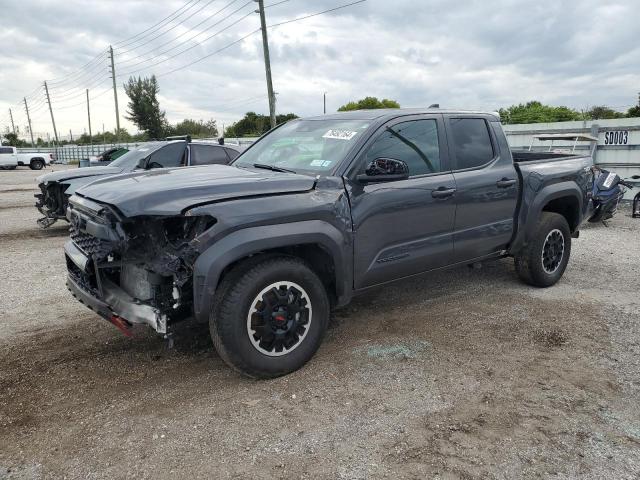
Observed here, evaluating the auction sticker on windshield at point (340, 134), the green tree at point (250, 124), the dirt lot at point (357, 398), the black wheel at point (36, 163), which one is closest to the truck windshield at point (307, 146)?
the auction sticker on windshield at point (340, 134)

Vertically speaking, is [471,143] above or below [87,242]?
above

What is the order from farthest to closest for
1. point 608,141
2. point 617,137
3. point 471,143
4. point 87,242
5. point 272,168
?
point 608,141 < point 617,137 < point 471,143 < point 272,168 < point 87,242

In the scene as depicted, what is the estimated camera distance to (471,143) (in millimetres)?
4621

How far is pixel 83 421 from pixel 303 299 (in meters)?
1.54

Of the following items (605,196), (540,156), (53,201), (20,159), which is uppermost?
(20,159)

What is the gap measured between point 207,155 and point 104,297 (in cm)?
667

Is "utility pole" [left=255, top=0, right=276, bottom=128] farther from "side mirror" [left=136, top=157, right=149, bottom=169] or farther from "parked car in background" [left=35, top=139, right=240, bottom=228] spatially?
"side mirror" [left=136, top=157, right=149, bottom=169]

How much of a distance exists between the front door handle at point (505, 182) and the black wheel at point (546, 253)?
67 cm

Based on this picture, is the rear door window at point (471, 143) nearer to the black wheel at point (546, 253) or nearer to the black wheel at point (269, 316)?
the black wheel at point (546, 253)

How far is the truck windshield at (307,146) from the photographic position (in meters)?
3.82

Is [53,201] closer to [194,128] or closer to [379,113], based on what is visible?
[379,113]

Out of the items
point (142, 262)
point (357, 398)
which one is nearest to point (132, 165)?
point (142, 262)

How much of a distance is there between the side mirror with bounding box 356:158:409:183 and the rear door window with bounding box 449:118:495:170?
3.34ft

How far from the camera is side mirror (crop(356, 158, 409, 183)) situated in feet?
11.8
